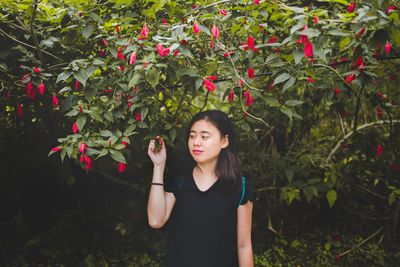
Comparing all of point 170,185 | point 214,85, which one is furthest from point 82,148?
point 214,85

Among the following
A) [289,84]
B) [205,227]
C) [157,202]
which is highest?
[289,84]

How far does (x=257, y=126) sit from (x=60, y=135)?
1.65 metres

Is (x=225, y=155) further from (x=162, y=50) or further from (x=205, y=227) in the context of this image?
(x=162, y=50)

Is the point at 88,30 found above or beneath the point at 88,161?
above

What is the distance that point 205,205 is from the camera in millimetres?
1780

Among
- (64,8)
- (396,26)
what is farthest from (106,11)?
(396,26)

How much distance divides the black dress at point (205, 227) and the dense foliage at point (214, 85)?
0.35 meters

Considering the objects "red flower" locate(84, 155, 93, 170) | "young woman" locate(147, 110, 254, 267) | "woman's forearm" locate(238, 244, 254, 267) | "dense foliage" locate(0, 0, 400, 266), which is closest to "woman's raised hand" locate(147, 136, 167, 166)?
"young woman" locate(147, 110, 254, 267)

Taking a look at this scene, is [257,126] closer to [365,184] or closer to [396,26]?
[365,184]

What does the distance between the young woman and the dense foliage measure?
0.20m

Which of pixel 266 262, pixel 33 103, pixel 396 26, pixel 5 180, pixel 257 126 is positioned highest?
pixel 396 26

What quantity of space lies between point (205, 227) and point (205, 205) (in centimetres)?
10

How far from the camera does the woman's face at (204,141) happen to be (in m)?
1.77

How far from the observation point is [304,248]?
3.42m
